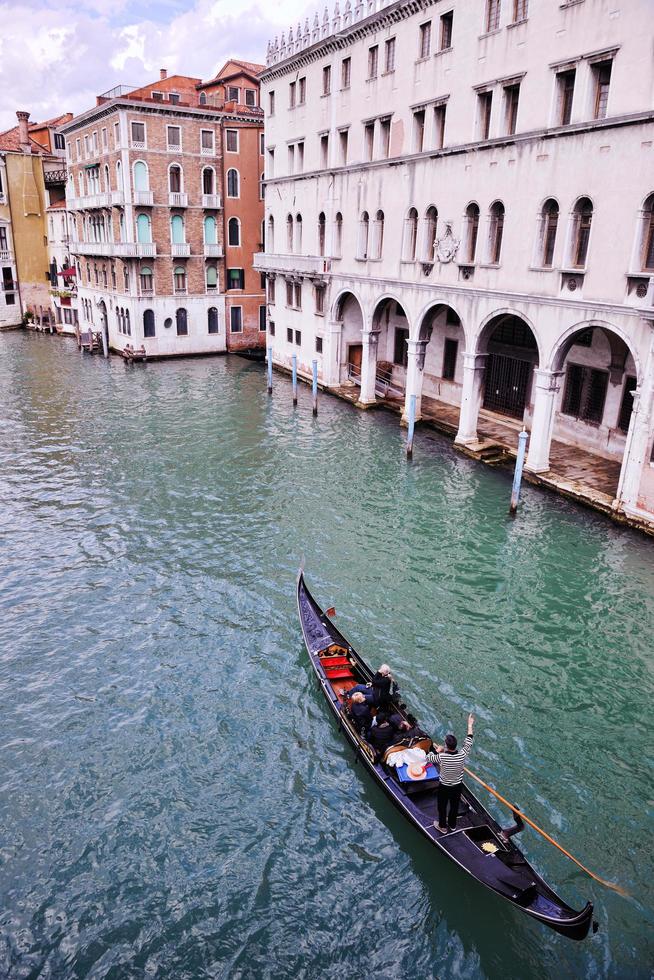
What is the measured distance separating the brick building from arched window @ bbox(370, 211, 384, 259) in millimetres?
16122

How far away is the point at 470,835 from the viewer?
876cm

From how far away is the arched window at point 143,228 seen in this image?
3909cm

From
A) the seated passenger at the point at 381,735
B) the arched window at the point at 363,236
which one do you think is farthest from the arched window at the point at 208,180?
the seated passenger at the point at 381,735

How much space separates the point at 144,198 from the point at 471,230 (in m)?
22.5

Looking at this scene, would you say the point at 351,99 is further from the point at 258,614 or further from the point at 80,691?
the point at 80,691

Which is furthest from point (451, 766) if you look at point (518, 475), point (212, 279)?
point (212, 279)

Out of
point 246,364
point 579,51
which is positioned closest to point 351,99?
point 579,51

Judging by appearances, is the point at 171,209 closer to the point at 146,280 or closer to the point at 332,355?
the point at 146,280

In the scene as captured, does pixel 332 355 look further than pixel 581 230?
Yes

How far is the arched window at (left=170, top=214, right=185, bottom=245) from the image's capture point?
1572 inches

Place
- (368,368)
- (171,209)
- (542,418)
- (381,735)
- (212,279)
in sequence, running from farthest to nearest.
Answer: (212,279) → (171,209) → (368,368) → (542,418) → (381,735)

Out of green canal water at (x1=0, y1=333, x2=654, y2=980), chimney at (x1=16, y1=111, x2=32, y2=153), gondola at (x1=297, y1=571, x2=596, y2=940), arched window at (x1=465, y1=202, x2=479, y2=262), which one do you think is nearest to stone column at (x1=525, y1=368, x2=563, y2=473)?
green canal water at (x1=0, y1=333, x2=654, y2=980)

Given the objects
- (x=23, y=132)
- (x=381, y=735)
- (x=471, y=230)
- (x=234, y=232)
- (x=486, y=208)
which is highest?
(x=23, y=132)

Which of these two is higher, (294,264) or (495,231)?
(495,231)
